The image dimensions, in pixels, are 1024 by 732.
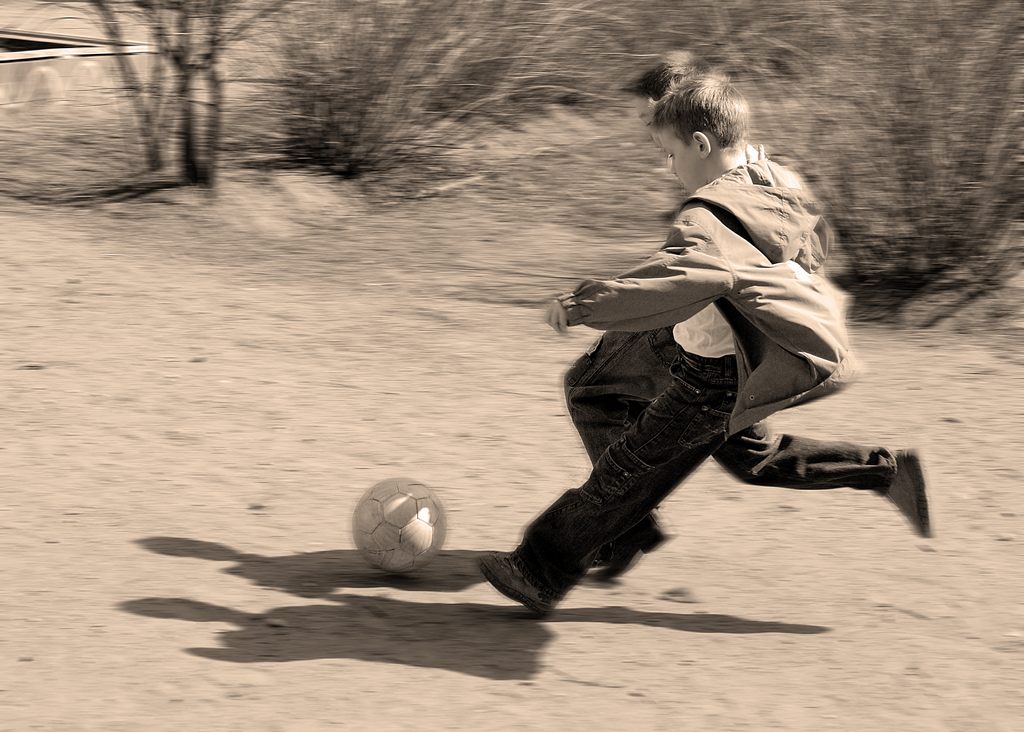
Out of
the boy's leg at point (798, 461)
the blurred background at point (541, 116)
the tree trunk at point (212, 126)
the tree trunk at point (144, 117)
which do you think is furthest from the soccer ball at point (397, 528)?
the tree trunk at point (144, 117)

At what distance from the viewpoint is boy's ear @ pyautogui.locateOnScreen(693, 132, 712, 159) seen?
4081mm

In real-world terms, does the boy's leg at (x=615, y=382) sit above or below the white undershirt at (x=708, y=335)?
below

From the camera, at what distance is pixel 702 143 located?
4090 mm

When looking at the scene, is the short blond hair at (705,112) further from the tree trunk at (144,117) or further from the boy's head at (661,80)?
the tree trunk at (144,117)

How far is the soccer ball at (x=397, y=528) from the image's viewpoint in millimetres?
4605

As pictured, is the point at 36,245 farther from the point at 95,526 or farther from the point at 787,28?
the point at 787,28

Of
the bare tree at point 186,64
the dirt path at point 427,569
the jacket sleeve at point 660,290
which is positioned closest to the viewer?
the jacket sleeve at point 660,290

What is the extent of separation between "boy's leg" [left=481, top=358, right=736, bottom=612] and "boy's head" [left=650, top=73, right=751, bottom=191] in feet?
1.74

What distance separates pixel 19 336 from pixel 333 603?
9.70 ft

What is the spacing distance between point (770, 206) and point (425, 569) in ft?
5.30

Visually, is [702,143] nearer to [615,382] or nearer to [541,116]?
[615,382]

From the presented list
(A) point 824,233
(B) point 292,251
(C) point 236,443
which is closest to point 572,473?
(C) point 236,443

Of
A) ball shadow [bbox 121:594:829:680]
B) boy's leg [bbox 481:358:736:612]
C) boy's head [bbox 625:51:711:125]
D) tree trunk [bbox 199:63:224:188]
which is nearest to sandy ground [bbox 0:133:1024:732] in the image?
ball shadow [bbox 121:594:829:680]

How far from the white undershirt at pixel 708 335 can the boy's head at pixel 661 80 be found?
55 centimetres
